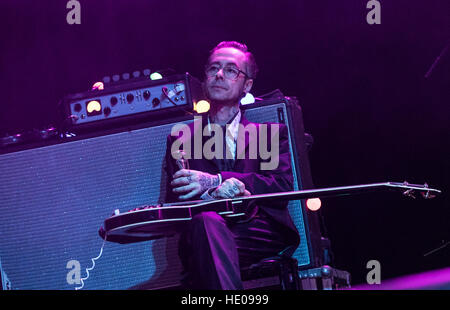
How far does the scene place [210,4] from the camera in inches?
188

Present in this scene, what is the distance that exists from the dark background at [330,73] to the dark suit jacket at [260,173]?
154cm

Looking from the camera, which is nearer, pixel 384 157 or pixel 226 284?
pixel 226 284

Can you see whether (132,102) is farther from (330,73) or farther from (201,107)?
(330,73)

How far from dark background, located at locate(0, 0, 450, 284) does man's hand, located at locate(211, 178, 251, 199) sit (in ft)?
6.87

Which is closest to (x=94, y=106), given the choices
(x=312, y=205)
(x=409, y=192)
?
(x=312, y=205)

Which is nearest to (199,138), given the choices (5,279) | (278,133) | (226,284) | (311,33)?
(278,133)

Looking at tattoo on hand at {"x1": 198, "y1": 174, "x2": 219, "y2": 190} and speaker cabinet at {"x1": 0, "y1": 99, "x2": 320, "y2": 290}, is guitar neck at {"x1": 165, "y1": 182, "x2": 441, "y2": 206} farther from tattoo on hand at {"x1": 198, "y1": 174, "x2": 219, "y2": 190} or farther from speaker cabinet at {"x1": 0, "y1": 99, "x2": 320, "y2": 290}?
speaker cabinet at {"x1": 0, "y1": 99, "x2": 320, "y2": 290}

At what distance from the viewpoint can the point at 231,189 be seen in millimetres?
2787

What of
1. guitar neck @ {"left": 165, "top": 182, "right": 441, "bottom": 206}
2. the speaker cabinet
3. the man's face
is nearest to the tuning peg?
guitar neck @ {"left": 165, "top": 182, "right": 441, "bottom": 206}

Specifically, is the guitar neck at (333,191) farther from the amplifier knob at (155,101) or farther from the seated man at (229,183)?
the amplifier knob at (155,101)

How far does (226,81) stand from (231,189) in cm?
81

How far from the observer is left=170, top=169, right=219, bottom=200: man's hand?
2.90m
